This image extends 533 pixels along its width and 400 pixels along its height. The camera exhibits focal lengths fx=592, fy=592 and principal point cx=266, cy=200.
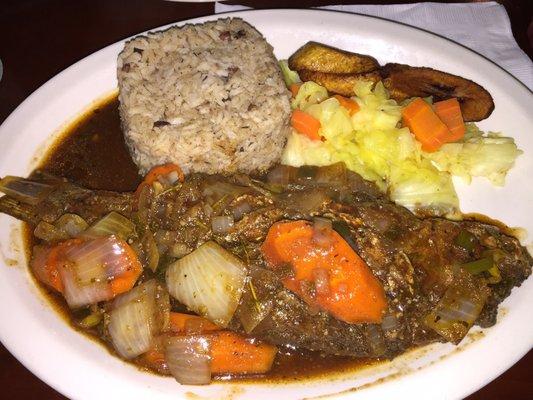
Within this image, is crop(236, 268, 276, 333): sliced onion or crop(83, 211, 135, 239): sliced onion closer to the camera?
crop(236, 268, 276, 333): sliced onion

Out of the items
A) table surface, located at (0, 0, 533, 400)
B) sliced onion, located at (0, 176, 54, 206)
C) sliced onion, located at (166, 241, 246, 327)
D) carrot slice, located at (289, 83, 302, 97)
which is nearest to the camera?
sliced onion, located at (166, 241, 246, 327)

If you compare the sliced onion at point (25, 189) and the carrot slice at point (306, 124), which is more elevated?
the carrot slice at point (306, 124)

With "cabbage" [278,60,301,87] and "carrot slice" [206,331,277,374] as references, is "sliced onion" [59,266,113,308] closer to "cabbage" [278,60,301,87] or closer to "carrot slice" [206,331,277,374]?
"carrot slice" [206,331,277,374]

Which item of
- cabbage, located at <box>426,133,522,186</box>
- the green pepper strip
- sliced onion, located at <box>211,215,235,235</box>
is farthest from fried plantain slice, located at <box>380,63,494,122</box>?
sliced onion, located at <box>211,215,235,235</box>

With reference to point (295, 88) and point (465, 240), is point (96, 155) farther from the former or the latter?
point (465, 240)

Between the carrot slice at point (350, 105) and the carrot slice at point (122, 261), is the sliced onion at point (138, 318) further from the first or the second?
the carrot slice at point (350, 105)

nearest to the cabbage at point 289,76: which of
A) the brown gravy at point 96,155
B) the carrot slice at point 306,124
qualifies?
the carrot slice at point 306,124

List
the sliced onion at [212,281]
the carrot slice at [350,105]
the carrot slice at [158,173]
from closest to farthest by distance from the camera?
the sliced onion at [212,281] → the carrot slice at [158,173] → the carrot slice at [350,105]
